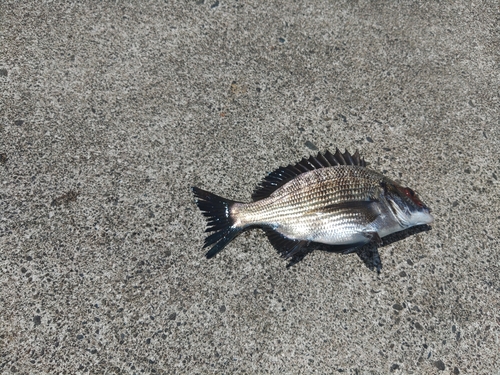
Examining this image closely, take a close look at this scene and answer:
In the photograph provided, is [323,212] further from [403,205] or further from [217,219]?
[217,219]

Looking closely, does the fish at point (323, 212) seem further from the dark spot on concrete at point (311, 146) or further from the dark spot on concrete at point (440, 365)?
the dark spot on concrete at point (440, 365)

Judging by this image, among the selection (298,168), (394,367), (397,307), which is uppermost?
(298,168)

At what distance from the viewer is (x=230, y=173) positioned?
10.7ft

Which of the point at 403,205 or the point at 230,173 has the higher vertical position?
the point at 403,205

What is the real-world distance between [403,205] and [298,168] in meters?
0.79

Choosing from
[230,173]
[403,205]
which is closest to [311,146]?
[230,173]

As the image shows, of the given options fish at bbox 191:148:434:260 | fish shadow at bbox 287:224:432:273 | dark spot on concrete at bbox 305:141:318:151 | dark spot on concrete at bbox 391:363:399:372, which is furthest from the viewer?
dark spot on concrete at bbox 305:141:318:151

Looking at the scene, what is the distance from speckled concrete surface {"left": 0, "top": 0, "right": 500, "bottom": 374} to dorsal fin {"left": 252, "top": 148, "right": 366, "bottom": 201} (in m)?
0.26

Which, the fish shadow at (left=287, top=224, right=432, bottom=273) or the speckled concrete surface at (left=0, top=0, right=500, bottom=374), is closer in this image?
the speckled concrete surface at (left=0, top=0, right=500, bottom=374)

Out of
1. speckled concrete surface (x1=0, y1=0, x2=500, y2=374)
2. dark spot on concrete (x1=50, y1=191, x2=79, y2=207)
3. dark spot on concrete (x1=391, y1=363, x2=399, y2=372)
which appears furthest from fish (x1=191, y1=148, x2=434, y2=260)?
dark spot on concrete (x1=50, y1=191, x2=79, y2=207)

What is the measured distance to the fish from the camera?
108 inches

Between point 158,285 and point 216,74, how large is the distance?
2029mm

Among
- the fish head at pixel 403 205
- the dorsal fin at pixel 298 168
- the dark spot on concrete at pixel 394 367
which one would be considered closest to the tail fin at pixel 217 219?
the dorsal fin at pixel 298 168

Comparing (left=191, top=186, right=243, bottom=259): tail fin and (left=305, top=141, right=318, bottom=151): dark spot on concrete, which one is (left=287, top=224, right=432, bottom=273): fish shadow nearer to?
(left=191, top=186, right=243, bottom=259): tail fin
